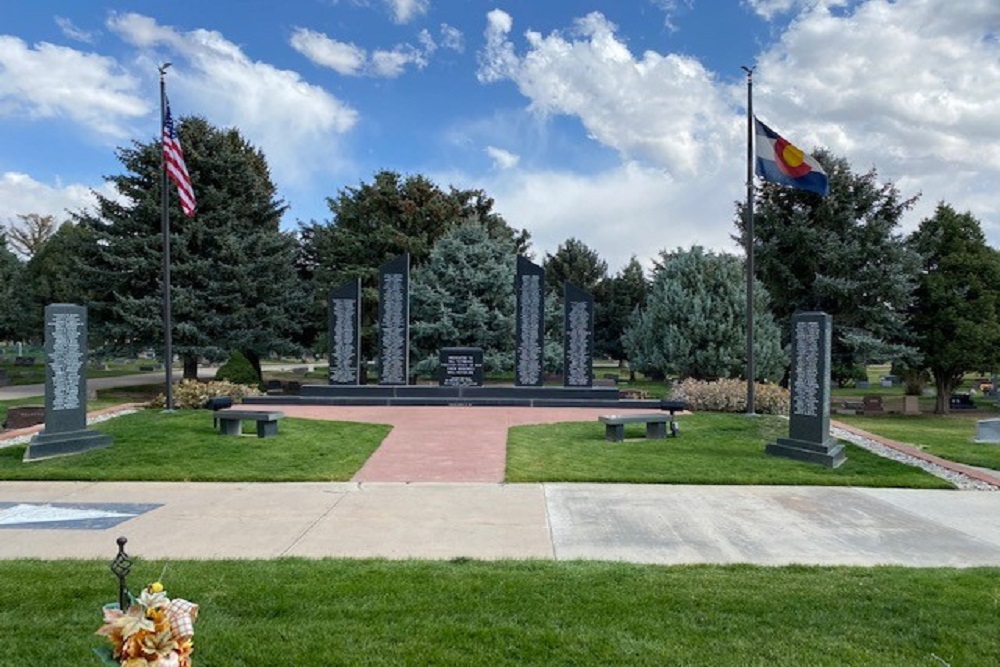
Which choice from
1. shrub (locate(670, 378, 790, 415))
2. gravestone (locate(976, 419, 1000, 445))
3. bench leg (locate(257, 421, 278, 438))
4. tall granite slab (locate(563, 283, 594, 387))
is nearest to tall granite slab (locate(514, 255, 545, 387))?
tall granite slab (locate(563, 283, 594, 387))

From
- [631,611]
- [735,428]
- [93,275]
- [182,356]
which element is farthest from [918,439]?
[93,275]

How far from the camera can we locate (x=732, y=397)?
20.2 meters

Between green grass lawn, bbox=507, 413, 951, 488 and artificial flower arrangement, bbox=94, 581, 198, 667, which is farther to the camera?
green grass lawn, bbox=507, 413, 951, 488

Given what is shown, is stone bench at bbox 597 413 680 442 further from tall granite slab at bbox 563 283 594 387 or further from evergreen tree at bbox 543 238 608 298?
evergreen tree at bbox 543 238 608 298

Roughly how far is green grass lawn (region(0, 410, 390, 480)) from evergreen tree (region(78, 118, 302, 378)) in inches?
574

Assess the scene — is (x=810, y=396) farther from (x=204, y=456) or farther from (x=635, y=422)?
(x=204, y=456)

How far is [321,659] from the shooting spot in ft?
12.8

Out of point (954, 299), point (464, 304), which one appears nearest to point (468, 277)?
point (464, 304)

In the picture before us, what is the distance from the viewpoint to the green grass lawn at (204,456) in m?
10.2

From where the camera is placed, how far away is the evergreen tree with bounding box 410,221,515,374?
29453mm

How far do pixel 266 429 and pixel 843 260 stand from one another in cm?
2588

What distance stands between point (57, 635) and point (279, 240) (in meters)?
28.1

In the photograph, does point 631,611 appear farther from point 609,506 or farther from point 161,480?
point 161,480

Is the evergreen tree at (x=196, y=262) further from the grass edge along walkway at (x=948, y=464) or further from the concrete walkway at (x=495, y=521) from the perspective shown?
the grass edge along walkway at (x=948, y=464)
